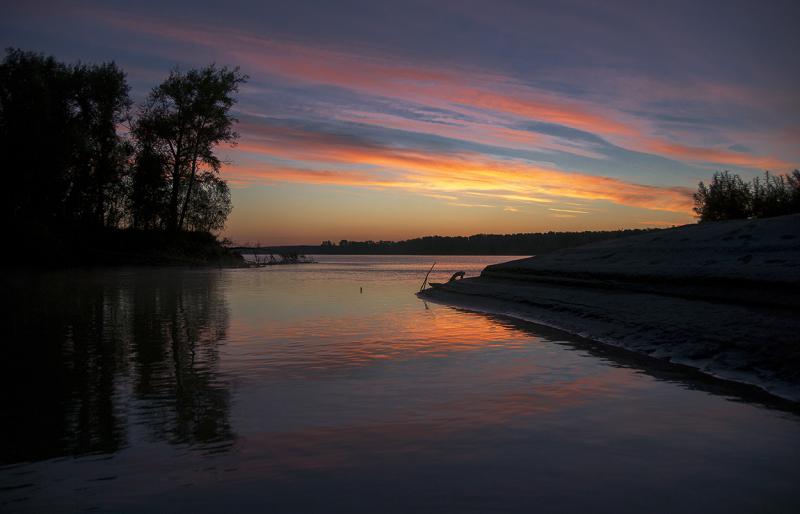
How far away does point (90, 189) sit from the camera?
5234 cm

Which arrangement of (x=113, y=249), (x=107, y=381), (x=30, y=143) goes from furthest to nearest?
(x=113, y=249) → (x=30, y=143) → (x=107, y=381)

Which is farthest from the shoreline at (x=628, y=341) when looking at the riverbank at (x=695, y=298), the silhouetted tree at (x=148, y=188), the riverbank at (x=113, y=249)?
the silhouetted tree at (x=148, y=188)

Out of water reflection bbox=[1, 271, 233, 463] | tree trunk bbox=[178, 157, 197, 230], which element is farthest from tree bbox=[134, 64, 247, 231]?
water reflection bbox=[1, 271, 233, 463]

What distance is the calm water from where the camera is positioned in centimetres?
380

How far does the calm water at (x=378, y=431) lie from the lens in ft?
12.5

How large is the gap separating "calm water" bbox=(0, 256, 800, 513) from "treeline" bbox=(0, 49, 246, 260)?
4152 cm

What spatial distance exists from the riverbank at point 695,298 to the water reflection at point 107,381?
6.53m

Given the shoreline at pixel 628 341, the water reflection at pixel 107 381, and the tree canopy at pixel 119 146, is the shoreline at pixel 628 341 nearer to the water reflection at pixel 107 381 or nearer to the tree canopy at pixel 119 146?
the water reflection at pixel 107 381

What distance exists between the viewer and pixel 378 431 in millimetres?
5238

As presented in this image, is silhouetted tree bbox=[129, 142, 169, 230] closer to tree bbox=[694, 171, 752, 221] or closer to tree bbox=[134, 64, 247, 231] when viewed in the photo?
tree bbox=[134, 64, 247, 231]

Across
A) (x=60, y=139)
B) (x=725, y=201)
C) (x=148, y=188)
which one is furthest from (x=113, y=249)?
(x=725, y=201)

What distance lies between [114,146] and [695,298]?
55.4 meters

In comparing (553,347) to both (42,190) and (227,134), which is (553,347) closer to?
(42,190)

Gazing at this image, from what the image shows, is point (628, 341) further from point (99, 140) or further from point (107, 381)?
point (99, 140)
